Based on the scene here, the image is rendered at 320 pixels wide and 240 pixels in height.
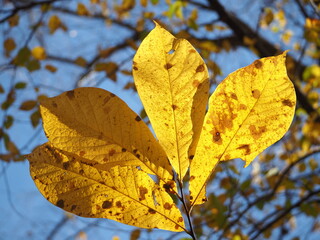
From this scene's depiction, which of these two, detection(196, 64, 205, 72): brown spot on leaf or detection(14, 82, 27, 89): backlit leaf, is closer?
detection(196, 64, 205, 72): brown spot on leaf

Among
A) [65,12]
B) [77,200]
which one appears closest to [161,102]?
[77,200]

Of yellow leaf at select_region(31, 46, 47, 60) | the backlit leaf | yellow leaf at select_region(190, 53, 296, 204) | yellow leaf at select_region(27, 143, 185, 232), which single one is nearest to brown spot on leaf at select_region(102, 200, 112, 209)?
yellow leaf at select_region(27, 143, 185, 232)

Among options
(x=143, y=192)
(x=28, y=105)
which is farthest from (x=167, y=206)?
(x=28, y=105)

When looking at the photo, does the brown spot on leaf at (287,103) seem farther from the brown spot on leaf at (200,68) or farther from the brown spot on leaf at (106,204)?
the brown spot on leaf at (106,204)

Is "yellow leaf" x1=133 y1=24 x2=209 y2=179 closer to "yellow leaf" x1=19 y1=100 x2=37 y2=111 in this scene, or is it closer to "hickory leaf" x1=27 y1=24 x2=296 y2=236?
"hickory leaf" x1=27 y1=24 x2=296 y2=236

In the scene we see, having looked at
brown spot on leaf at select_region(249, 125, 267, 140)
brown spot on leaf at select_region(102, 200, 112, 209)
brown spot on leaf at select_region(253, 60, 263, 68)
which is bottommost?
brown spot on leaf at select_region(102, 200, 112, 209)

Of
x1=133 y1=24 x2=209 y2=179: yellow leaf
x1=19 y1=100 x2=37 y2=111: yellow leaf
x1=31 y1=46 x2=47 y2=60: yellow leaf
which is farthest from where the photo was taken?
x1=31 y1=46 x2=47 y2=60: yellow leaf

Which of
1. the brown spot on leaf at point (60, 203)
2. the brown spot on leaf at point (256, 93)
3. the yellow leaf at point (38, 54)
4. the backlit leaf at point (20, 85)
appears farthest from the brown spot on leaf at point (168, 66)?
the yellow leaf at point (38, 54)
